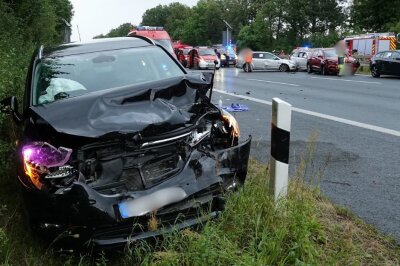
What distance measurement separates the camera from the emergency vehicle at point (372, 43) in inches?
1481

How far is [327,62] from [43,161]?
25.8m

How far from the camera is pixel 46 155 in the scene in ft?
11.4

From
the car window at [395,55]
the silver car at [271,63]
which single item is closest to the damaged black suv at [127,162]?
the car window at [395,55]

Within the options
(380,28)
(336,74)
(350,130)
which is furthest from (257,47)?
(350,130)

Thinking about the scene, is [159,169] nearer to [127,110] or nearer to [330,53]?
[127,110]

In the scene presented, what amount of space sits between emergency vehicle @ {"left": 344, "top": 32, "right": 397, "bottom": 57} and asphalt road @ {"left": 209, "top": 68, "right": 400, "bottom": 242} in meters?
24.9

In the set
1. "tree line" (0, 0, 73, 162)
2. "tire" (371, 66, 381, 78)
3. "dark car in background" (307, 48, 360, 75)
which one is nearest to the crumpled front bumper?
"tree line" (0, 0, 73, 162)

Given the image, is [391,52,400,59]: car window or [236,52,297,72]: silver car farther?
[236,52,297,72]: silver car

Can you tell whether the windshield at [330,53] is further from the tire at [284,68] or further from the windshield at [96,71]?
the windshield at [96,71]

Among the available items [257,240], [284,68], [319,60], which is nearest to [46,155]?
[257,240]

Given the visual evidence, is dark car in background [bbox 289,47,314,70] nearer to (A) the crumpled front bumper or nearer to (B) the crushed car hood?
(B) the crushed car hood

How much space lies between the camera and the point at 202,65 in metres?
35.9

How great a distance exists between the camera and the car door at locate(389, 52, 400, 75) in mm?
23366

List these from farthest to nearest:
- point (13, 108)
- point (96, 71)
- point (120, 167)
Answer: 1. point (96, 71)
2. point (13, 108)
3. point (120, 167)
